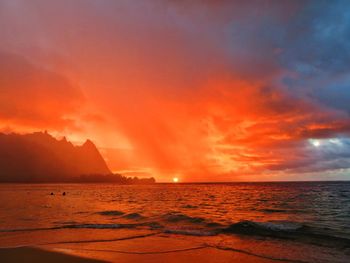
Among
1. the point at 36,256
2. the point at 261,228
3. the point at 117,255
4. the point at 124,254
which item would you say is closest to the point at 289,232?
the point at 261,228

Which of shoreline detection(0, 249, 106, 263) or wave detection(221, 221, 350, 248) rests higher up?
shoreline detection(0, 249, 106, 263)

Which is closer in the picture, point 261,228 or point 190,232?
point 190,232

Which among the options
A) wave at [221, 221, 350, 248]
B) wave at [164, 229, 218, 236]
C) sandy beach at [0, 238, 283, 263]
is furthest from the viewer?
wave at [164, 229, 218, 236]

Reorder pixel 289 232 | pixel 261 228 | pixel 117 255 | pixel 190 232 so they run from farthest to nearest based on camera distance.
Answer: pixel 261 228, pixel 289 232, pixel 190 232, pixel 117 255

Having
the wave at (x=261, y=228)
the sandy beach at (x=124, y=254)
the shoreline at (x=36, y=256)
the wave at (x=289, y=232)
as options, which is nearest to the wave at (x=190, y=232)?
the wave at (x=289, y=232)

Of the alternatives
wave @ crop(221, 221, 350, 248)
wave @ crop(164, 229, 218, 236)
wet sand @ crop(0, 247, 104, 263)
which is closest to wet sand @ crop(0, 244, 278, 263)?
wet sand @ crop(0, 247, 104, 263)

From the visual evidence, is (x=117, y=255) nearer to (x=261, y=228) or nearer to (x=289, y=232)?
(x=261, y=228)

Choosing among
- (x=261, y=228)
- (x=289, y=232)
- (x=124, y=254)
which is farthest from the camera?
(x=261, y=228)

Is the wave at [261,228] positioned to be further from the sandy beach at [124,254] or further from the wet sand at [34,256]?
the wet sand at [34,256]

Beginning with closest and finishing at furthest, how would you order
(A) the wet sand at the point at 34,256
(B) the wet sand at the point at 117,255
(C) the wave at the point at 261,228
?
(A) the wet sand at the point at 34,256, (B) the wet sand at the point at 117,255, (C) the wave at the point at 261,228

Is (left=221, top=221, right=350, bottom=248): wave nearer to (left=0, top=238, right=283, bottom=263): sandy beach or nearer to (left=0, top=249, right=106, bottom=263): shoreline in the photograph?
(left=0, top=238, right=283, bottom=263): sandy beach

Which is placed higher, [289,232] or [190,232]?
[190,232]

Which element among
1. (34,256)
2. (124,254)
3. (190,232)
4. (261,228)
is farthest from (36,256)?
(261,228)

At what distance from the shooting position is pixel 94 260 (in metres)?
12.1
